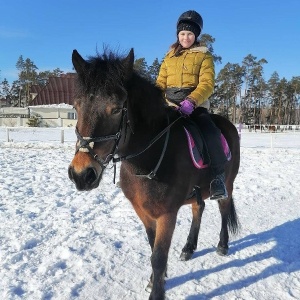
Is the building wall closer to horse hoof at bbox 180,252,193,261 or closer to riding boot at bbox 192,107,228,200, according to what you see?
horse hoof at bbox 180,252,193,261

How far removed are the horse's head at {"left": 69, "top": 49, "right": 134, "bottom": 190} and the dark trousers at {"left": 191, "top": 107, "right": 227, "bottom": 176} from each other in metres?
1.41

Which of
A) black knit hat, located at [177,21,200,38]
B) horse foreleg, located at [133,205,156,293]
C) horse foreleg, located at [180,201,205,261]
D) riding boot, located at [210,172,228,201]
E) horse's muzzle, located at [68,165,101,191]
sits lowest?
horse foreleg, located at [180,201,205,261]

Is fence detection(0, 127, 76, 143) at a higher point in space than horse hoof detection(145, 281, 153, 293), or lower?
higher

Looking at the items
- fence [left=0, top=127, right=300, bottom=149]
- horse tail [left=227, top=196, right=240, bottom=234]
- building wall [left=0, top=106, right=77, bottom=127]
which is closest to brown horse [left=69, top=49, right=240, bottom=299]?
horse tail [left=227, top=196, right=240, bottom=234]

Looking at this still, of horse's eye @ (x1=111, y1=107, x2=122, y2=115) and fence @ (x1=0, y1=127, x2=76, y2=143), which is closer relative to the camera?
horse's eye @ (x1=111, y1=107, x2=122, y2=115)

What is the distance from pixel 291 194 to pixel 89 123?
279 inches

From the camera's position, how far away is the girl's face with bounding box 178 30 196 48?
397 cm

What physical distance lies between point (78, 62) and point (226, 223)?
11.3 ft

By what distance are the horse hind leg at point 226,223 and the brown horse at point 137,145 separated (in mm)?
1049

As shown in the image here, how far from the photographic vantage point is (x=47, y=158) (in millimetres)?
12930

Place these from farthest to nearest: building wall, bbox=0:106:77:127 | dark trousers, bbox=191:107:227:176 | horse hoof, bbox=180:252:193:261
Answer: building wall, bbox=0:106:77:127 < horse hoof, bbox=180:252:193:261 < dark trousers, bbox=191:107:227:176

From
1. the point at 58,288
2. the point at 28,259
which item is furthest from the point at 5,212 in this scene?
the point at 58,288

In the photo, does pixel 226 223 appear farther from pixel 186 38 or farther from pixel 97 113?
pixel 97 113

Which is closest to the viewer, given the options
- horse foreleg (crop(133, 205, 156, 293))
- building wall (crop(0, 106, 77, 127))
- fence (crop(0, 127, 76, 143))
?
horse foreleg (crop(133, 205, 156, 293))
